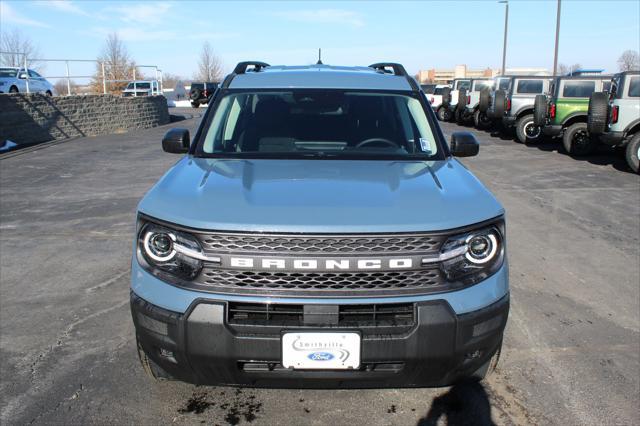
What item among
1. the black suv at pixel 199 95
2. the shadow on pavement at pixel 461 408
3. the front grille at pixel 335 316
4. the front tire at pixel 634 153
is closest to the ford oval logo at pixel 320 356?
the front grille at pixel 335 316

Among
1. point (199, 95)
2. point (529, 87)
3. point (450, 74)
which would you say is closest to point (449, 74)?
point (450, 74)

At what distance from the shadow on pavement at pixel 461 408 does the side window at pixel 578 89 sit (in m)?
12.6

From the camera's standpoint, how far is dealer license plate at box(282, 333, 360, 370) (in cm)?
238

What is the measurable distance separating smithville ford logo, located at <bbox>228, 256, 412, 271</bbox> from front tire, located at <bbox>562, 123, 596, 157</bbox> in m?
13.0

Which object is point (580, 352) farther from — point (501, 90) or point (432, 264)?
point (501, 90)

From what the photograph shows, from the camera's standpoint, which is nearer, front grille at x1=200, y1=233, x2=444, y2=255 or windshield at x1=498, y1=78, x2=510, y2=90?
front grille at x1=200, y1=233, x2=444, y2=255

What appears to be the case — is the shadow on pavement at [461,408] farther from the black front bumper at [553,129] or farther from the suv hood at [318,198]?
the black front bumper at [553,129]

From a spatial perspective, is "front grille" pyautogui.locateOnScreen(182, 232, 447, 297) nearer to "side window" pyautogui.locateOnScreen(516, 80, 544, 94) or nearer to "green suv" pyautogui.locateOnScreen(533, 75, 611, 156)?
"green suv" pyautogui.locateOnScreen(533, 75, 611, 156)

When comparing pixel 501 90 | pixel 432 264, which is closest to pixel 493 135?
pixel 501 90

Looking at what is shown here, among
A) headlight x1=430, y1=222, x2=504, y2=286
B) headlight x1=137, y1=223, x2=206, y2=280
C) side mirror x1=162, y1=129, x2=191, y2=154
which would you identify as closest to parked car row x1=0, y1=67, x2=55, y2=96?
side mirror x1=162, y1=129, x2=191, y2=154

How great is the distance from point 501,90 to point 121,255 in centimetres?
1574

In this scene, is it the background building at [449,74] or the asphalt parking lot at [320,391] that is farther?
the background building at [449,74]

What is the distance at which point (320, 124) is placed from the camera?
12.7ft

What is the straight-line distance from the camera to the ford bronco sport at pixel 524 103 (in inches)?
673
